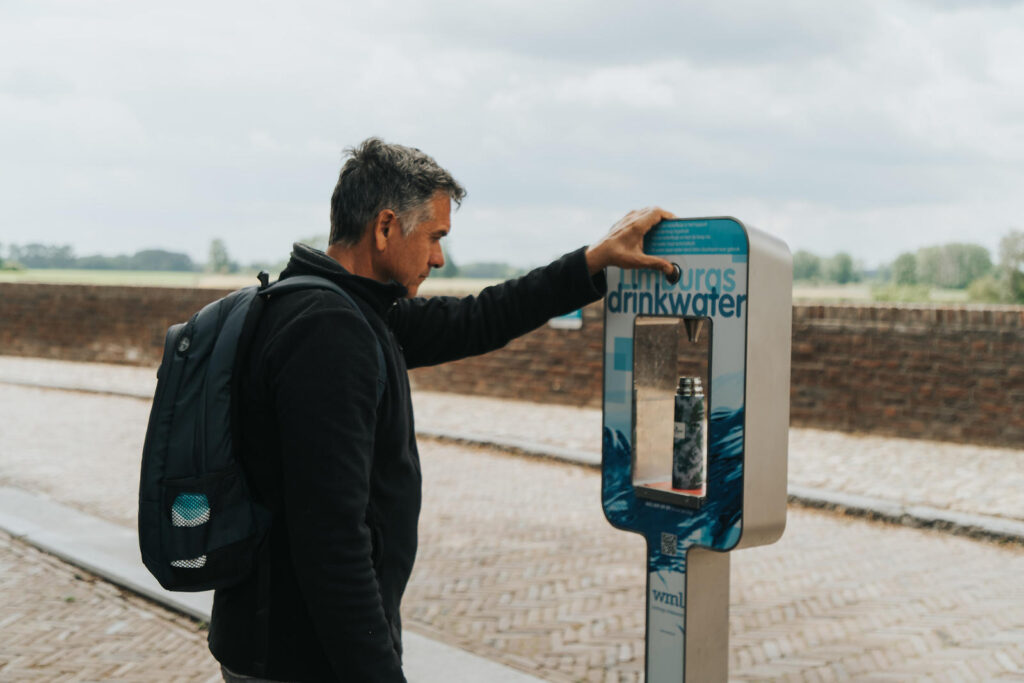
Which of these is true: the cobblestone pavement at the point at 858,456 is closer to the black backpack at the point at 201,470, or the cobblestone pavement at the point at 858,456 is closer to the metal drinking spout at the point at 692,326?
the metal drinking spout at the point at 692,326

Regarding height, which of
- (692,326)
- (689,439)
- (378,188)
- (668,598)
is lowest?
(668,598)

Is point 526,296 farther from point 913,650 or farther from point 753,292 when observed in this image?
point 913,650

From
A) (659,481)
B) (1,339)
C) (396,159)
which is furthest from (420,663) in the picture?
(1,339)

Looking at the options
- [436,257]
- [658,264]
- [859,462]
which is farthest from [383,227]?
[859,462]

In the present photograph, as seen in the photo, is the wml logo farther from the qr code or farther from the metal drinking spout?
the metal drinking spout

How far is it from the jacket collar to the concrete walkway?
6.22m

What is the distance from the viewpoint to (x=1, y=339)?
21.4m

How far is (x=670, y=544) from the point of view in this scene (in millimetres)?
2539

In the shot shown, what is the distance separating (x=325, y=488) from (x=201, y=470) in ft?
0.75

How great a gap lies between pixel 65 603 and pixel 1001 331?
8.78 metres

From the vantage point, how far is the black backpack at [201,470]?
65.9 inches

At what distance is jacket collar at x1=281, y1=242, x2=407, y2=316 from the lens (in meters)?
1.82

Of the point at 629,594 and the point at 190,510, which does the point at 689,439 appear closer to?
the point at 190,510

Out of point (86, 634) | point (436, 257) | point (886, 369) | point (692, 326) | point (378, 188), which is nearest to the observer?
point (378, 188)
